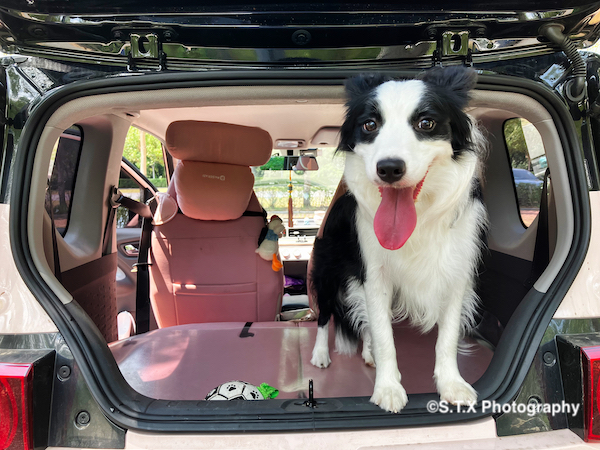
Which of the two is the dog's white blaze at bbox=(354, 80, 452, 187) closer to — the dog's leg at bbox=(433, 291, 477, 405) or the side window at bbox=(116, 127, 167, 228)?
the dog's leg at bbox=(433, 291, 477, 405)

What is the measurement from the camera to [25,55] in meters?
1.28

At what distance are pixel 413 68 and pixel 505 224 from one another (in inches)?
56.4

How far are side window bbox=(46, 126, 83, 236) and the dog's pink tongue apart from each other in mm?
1837

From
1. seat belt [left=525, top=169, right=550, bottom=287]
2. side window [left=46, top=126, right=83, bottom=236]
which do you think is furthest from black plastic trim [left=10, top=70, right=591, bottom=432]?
side window [left=46, top=126, right=83, bottom=236]

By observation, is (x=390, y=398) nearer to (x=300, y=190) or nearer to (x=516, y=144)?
(x=516, y=144)

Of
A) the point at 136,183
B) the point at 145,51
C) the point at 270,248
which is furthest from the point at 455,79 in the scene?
the point at 136,183

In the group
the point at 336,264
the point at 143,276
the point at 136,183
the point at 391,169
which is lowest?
the point at 143,276

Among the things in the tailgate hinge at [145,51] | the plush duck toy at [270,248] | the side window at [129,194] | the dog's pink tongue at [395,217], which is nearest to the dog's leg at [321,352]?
the plush duck toy at [270,248]

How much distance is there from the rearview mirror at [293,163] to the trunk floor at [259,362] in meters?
1.88

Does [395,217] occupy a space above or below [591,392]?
above

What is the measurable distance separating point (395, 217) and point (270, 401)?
31.8 inches

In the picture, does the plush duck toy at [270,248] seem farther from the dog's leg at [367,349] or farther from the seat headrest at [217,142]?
the dog's leg at [367,349]

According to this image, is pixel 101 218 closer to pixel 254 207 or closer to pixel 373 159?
pixel 254 207

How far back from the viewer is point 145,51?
1287mm
